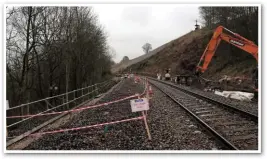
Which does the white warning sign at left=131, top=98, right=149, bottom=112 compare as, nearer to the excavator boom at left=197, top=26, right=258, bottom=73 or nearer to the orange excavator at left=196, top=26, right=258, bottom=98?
the orange excavator at left=196, top=26, right=258, bottom=98

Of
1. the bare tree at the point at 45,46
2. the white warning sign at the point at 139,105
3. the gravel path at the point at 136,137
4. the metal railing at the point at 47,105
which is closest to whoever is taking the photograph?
the gravel path at the point at 136,137

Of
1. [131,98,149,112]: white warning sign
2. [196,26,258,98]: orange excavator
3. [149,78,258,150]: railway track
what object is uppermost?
[196,26,258,98]: orange excavator

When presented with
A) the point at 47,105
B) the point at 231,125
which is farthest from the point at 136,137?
the point at 47,105

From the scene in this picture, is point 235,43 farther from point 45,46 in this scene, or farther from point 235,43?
point 45,46

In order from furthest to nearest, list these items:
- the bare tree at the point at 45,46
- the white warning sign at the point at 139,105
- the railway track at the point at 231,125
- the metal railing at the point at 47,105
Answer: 1. the bare tree at the point at 45,46
2. the metal railing at the point at 47,105
3. the white warning sign at the point at 139,105
4. the railway track at the point at 231,125

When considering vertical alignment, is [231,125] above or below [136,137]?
above

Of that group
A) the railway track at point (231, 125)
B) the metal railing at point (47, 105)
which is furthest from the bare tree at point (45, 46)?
the railway track at point (231, 125)

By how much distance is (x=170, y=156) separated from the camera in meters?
6.36

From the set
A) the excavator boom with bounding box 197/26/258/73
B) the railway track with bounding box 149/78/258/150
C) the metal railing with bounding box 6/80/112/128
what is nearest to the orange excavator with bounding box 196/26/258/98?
the excavator boom with bounding box 197/26/258/73

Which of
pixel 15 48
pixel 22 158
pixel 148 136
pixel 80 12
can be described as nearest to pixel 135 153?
pixel 148 136

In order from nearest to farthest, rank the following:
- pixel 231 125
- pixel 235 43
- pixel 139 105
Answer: pixel 139 105 < pixel 231 125 < pixel 235 43

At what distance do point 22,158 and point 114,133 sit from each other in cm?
305

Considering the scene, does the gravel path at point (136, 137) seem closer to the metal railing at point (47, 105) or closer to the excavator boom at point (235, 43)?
the metal railing at point (47, 105)

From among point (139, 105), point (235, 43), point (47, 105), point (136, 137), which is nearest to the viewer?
point (139, 105)
